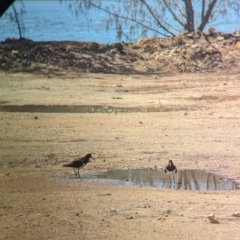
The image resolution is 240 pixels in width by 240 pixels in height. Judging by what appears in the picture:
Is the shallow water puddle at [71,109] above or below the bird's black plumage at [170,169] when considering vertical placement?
above

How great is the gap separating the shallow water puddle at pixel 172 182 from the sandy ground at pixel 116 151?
0.67ft

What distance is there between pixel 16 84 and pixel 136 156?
802cm

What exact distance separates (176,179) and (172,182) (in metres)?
0.11

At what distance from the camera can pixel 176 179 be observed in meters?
10.1

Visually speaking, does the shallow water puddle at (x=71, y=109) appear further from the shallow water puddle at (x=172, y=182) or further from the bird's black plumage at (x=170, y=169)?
the bird's black plumage at (x=170, y=169)

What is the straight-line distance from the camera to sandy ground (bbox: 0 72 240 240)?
7.91 metres

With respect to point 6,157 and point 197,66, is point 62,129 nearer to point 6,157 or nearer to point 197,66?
point 6,157

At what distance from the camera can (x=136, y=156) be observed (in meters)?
11.3

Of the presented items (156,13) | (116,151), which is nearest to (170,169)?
(116,151)

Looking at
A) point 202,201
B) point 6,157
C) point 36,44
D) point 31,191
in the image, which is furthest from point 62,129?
point 36,44

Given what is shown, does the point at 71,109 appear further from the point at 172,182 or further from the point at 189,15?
the point at 189,15

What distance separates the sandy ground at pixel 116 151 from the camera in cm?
791

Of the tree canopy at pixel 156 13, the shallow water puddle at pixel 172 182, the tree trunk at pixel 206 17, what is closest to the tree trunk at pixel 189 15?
the tree canopy at pixel 156 13

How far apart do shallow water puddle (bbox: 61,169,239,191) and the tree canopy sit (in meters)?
13.9
